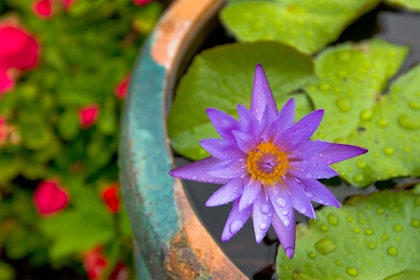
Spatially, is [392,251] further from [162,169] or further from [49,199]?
[49,199]

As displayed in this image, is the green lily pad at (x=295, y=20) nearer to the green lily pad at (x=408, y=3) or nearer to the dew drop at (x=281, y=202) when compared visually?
the green lily pad at (x=408, y=3)

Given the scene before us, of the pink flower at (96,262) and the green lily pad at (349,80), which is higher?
the green lily pad at (349,80)

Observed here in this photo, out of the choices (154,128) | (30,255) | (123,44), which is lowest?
(30,255)

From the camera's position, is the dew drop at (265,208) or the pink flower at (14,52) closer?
the dew drop at (265,208)

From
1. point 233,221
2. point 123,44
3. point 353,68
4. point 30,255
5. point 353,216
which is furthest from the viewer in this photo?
point 30,255

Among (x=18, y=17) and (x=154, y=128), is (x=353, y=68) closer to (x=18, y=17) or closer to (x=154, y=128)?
(x=154, y=128)

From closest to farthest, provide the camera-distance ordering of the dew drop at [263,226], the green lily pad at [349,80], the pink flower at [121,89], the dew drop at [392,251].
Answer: the dew drop at [263,226] → the dew drop at [392,251] → the green lily pad at [349,80] → the pink flower at [121,89]

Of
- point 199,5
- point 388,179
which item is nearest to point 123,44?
point 199,5

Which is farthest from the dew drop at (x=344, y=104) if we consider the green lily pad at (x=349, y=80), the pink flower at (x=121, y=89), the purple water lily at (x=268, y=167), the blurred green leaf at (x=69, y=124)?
the blurred green leaf at (x=69, y=124)
